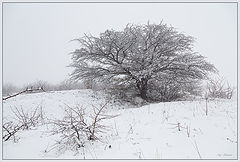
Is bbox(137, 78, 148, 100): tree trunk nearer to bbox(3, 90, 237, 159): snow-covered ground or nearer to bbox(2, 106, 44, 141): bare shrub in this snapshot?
bbox(3, 90, 237, 159): snow-covered ground

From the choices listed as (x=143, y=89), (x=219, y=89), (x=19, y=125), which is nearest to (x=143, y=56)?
(x=143, y=89)

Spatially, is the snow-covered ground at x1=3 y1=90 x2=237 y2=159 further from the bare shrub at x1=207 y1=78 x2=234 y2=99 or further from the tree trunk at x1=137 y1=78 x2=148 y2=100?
the bare shrub at x1=207 y1=78 x2=234 y2=99

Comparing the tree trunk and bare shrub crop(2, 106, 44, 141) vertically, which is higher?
the tree trunk

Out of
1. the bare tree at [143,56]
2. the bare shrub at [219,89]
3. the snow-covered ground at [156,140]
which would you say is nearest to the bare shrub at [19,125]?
the snow-covered ground at [156,140]

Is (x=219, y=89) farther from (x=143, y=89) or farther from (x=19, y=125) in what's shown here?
(x=19, y=125)

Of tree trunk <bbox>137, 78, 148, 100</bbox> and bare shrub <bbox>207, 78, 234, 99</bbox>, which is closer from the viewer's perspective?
tree trunk <bbox>137, 78, 148, 100</bbox>

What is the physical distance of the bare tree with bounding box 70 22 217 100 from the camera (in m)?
11.6

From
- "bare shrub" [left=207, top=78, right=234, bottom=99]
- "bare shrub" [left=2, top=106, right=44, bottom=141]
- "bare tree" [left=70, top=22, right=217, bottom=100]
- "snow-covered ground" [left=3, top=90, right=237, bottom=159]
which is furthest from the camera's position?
"bare shrub" [left=207, top=78, right=234, bottom=99]

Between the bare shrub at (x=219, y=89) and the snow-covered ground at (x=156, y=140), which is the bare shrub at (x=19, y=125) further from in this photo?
the bare shrub at (x=219, y=89)

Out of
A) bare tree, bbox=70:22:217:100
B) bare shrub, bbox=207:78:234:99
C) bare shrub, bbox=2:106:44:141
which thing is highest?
bare tree, bbox=70:22:217:100

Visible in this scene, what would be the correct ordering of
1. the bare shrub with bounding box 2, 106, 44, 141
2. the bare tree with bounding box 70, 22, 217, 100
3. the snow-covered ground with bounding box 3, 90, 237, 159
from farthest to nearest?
the bare tree with bounding box 70, 22, 217, 100 < the bare shrub with bounding box 2, 106, 44, 141 < the snow-covered ground with bounding box 3, 90, 237, 159

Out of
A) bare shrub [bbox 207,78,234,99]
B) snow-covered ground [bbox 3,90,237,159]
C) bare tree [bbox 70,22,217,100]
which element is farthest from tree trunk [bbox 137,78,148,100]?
snow-covered ground [bbox 3,90,237,159]

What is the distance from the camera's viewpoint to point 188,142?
4.24m

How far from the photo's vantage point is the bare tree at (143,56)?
11.6 metres
